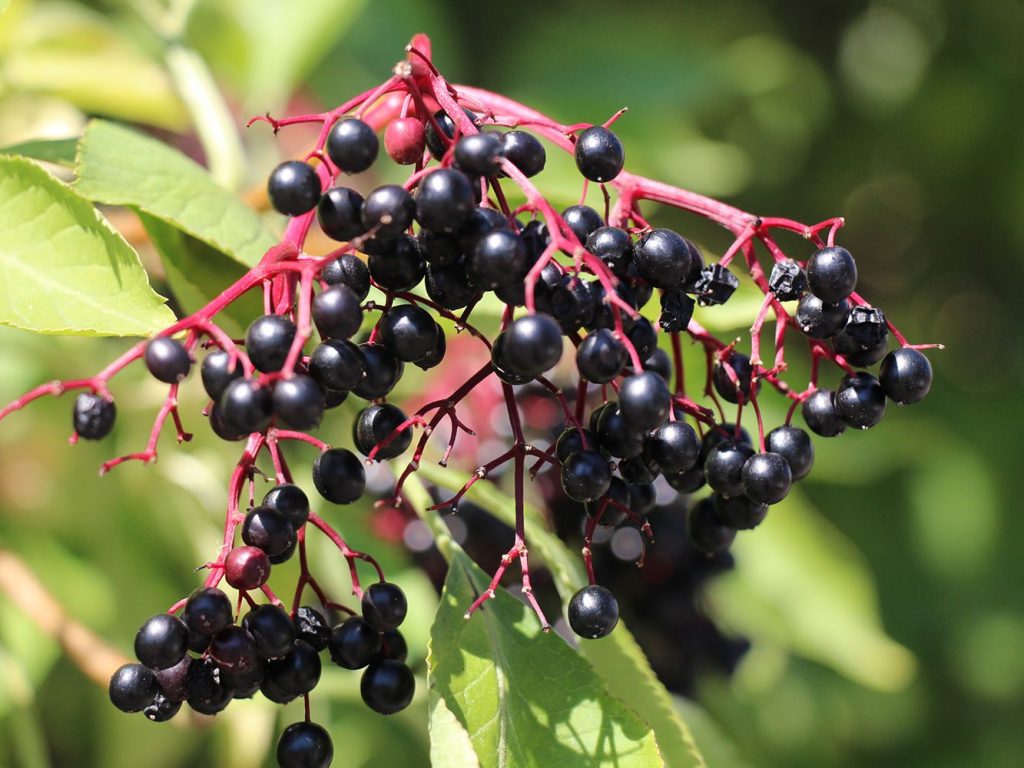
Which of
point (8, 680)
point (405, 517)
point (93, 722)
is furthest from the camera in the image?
point (93, 722)

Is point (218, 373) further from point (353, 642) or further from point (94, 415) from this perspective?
point (353, 642)

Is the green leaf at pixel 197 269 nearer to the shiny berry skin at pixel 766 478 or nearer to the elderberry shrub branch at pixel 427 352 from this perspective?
the elderberry shrub branch at pixel 427 352

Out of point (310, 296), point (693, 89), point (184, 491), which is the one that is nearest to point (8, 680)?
point (184, 491)

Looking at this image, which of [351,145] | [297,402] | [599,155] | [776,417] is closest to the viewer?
[297,402]

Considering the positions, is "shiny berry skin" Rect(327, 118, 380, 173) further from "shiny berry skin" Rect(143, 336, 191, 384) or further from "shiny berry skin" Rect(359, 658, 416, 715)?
"shiny berry skin" Rect(359, 658, 416, 715)

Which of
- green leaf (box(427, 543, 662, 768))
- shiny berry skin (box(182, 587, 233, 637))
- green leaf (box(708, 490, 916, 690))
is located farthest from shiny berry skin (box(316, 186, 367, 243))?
green leaf (box(708, 490, 916, 690))

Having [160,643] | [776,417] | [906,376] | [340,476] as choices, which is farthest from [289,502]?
[776,417]

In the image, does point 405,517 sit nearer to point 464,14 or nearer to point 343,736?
point 343,736
